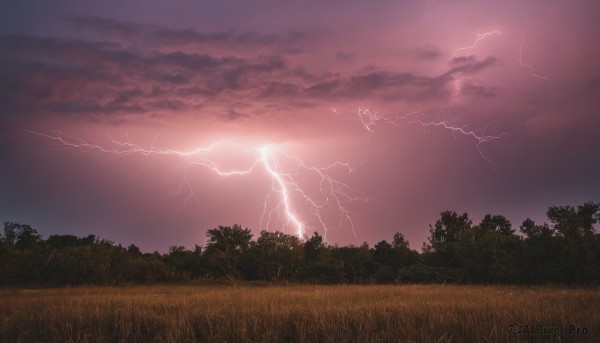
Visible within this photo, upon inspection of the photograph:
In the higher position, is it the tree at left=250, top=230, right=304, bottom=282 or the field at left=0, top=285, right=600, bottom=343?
the tree at left=250, top=230, right=304, bottom=282

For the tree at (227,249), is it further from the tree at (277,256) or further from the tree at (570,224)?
the tree at (570,224)

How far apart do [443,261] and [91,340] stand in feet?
103

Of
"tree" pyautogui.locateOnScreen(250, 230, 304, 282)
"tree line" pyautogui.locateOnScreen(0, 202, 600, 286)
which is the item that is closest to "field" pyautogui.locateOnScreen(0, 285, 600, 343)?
"tree line" pyautogui.locateOnScreen(0, 202, 600, 286)

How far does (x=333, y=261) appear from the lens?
38.1m

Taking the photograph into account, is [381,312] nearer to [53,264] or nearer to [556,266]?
[556,266]

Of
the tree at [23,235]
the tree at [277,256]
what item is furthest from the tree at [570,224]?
the tree at [23,235]

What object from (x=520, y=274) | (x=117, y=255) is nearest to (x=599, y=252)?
(x=520, y=274)

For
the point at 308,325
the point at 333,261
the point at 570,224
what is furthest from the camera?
the point at 333,261

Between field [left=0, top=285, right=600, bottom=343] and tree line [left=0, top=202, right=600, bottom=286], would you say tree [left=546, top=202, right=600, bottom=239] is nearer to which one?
tree line [left=0, top=202, right=600, bottom=286]

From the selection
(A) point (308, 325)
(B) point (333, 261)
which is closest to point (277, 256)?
(B) point (333, 261)

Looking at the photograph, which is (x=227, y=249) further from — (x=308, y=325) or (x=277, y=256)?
(x=308, y=325)

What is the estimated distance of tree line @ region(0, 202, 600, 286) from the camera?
28484 millimetres

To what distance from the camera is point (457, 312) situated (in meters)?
11.7

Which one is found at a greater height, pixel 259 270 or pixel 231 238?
pixel 231 238
